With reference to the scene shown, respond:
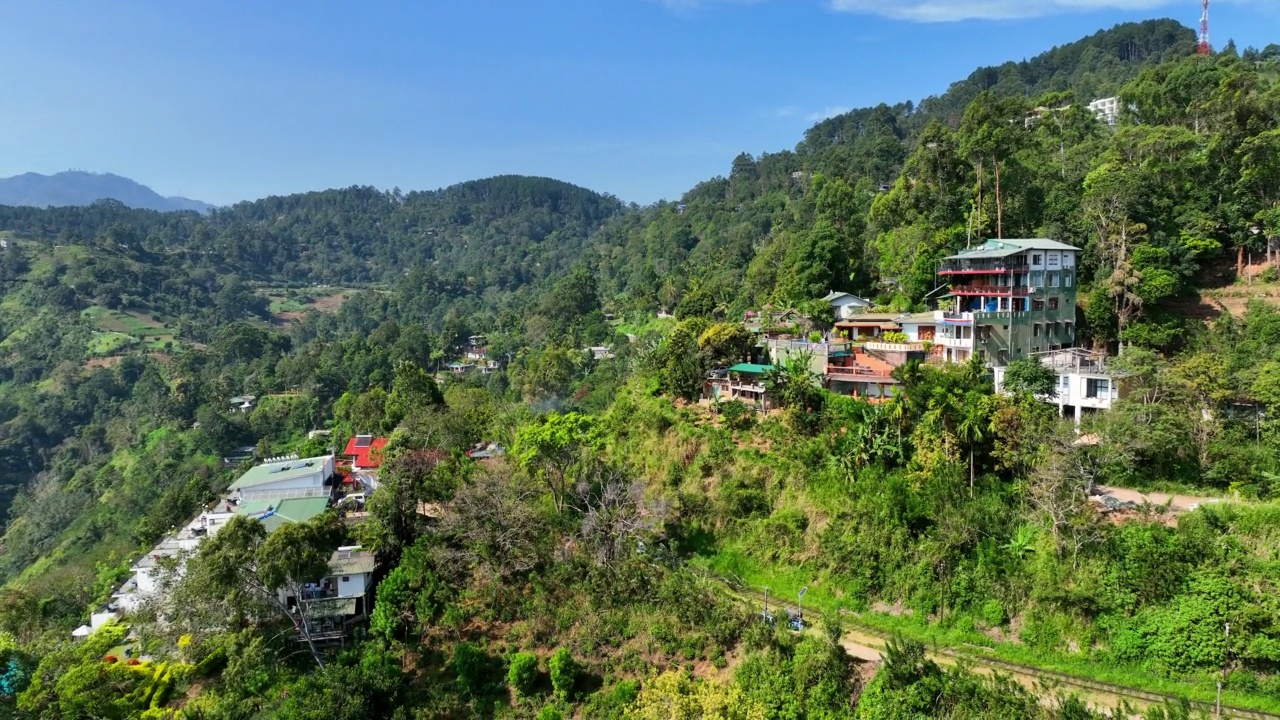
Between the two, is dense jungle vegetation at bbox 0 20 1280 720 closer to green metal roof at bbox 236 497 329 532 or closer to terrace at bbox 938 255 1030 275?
terrace at bbox 938 255 1030 275

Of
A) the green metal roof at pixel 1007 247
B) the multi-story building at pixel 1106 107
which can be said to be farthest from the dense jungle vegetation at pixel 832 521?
the multi-story building at pixel 1106 107

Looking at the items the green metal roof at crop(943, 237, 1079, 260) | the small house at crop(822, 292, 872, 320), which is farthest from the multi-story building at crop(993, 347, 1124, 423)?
the small house at crop(822, 292, 872, 320)

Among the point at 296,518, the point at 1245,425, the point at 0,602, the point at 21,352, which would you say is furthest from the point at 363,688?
the point at 21,352

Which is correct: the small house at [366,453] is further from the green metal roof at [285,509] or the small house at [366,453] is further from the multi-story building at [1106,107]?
the multi-story building at [1106,107]

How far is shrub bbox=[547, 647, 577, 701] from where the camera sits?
1747 centimetres

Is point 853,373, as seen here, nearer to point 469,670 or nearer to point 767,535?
point 767,535

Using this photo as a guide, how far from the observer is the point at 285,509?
25.2 m

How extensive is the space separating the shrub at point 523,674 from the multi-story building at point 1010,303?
1710 cm

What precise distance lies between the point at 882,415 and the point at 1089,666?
7.88m

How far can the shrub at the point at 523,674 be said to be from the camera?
696 inches

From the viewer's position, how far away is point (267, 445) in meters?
47.9

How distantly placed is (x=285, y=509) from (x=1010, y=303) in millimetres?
26838

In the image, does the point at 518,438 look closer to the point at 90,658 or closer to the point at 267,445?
the point at 90,658

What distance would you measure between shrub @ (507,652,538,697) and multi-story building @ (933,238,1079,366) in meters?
17.1
